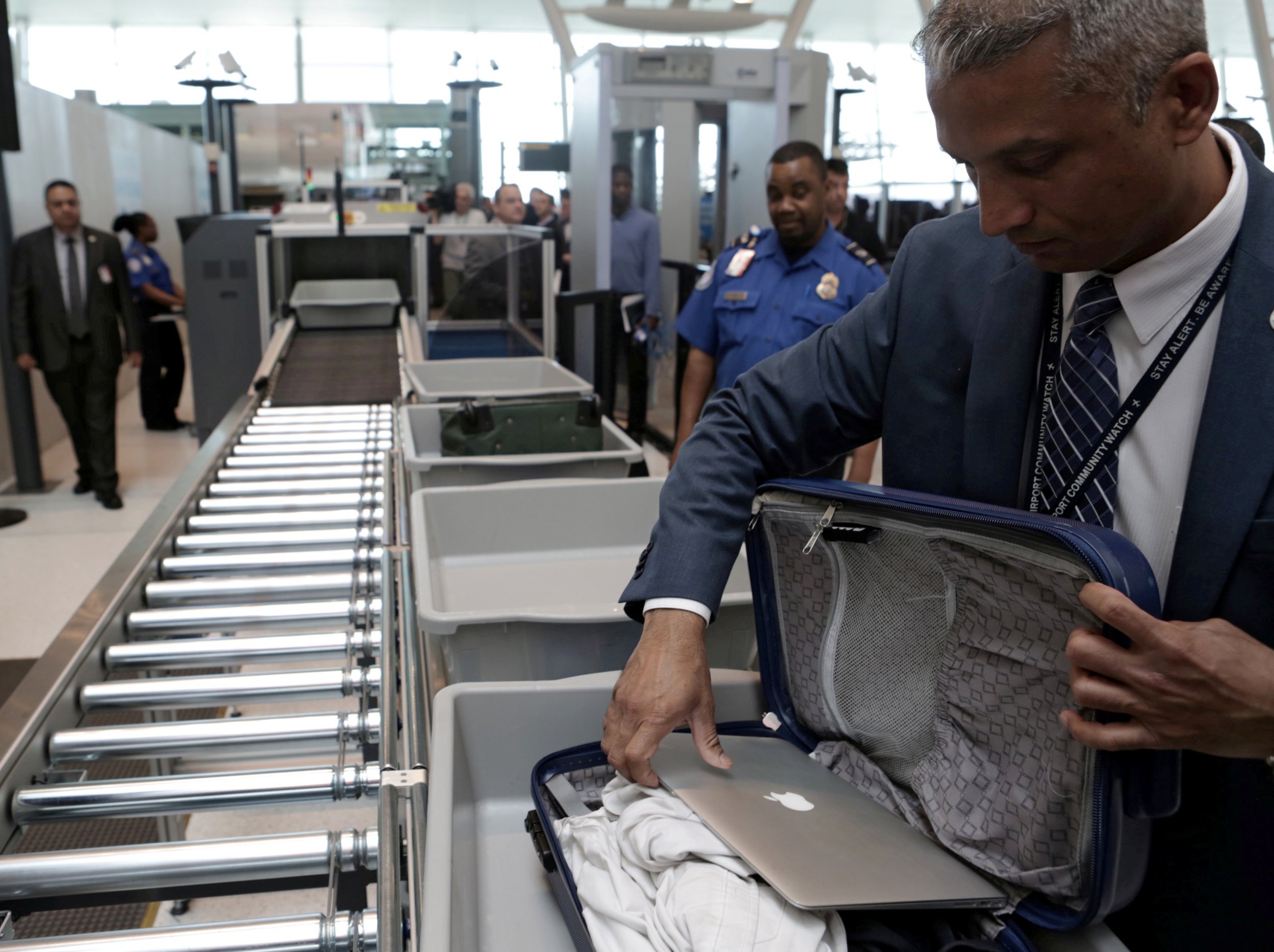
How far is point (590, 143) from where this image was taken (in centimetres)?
556

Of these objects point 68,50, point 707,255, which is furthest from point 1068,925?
point 68,50

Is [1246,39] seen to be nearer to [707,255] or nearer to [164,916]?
[707,255]

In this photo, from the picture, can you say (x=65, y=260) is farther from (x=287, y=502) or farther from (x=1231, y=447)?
(x=1231, y=447)

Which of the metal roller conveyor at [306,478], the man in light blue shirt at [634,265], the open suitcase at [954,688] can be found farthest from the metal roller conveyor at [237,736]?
the man in light blue shirt at [634,265]

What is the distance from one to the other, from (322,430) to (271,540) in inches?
41.7

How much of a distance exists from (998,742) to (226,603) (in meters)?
1.17

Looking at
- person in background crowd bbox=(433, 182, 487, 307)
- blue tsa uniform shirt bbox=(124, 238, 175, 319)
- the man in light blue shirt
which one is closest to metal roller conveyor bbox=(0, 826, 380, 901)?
person in background crowd bbox=(433, 182, 487, 307)

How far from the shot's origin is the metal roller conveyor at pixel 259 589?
152 cm

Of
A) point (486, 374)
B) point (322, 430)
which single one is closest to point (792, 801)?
point (322, 430)

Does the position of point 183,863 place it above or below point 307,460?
below

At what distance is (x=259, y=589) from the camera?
60.2 inches

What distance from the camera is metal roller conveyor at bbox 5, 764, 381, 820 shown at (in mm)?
995

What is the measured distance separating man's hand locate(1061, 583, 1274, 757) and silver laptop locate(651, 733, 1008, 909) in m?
0.23

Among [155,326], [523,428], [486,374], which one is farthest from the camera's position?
[155,326]
